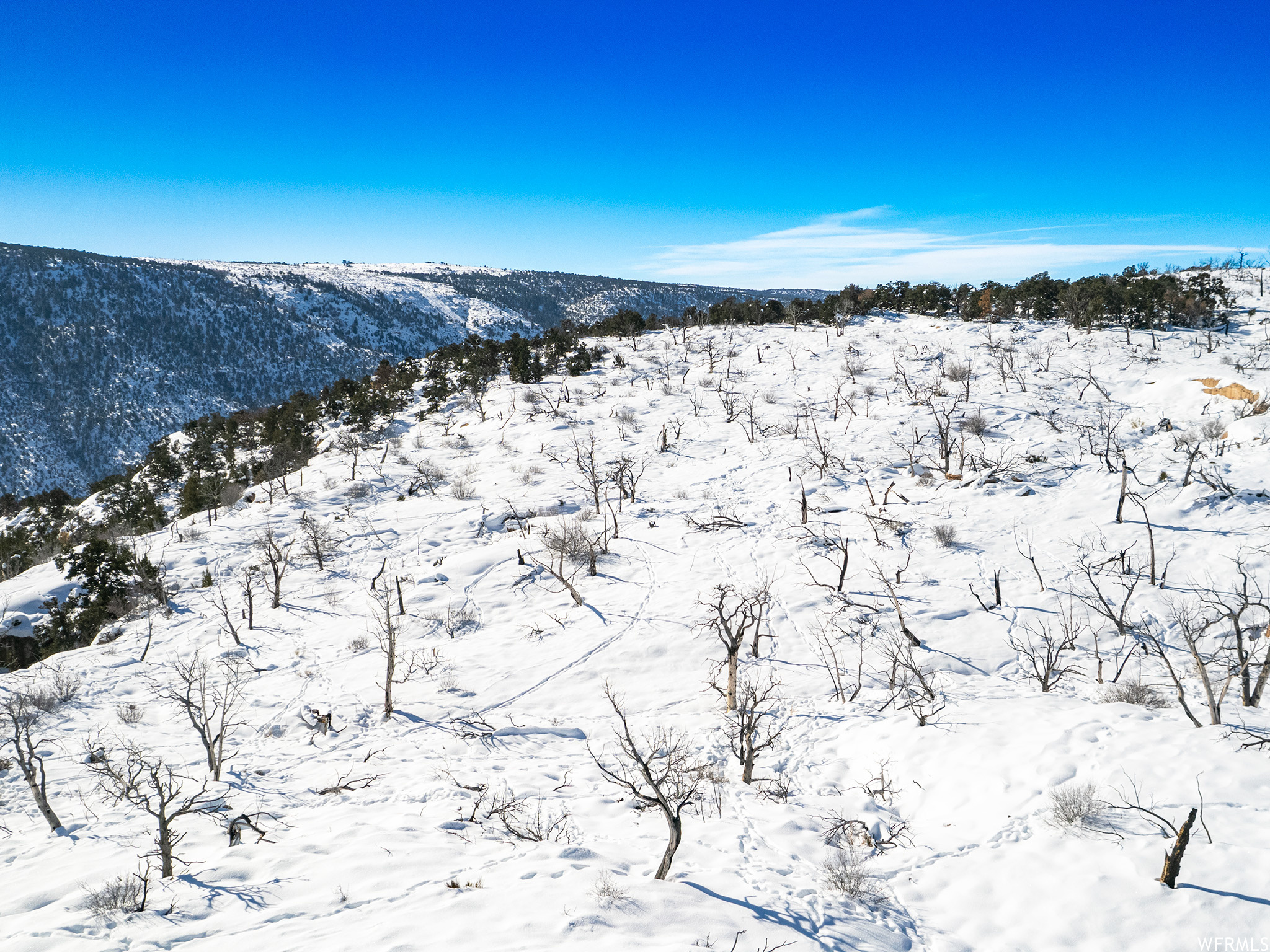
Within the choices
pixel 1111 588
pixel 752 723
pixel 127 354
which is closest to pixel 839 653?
pixel 752 723

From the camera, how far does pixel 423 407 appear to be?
57625 millimetres

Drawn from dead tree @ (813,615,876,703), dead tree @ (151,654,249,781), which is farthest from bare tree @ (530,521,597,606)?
dead tree @ (151,654,249,781)

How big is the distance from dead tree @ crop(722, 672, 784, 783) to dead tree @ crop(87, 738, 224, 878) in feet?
34.1

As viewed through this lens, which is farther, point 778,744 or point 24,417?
point 24,417

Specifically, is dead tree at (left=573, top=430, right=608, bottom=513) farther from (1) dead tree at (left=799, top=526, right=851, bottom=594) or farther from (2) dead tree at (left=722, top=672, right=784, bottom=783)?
(2) dead tree at (left=722, top=672, right=784, bottom=783)

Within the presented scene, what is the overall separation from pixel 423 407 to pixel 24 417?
136698 millimetres

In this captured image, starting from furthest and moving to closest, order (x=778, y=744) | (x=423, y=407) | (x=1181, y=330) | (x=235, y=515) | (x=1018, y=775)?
(x=423, y=407) < (x=1181, y=330) < (x=235, y=515) < (x=778, y=744) < (x=1018, y=775)

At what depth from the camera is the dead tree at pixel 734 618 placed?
16531mm

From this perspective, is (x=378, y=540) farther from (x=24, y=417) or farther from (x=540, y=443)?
(x=24, y=417)

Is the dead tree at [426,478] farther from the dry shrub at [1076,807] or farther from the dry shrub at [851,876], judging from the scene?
the dry shrub at [1076,807]

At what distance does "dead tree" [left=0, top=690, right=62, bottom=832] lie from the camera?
1146 cm

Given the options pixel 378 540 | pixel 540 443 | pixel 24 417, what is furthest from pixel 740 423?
pixel 24 417

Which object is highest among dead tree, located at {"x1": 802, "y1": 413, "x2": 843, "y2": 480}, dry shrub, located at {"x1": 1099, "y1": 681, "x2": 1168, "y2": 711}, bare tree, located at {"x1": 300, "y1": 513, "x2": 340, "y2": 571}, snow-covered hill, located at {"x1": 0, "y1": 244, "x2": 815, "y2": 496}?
snow-covered hill, located at {"x1": 0, "y1": 244, "x2": 815, "y2": 496}

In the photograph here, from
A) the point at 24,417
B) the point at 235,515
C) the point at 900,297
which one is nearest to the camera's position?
the point at 235,515
